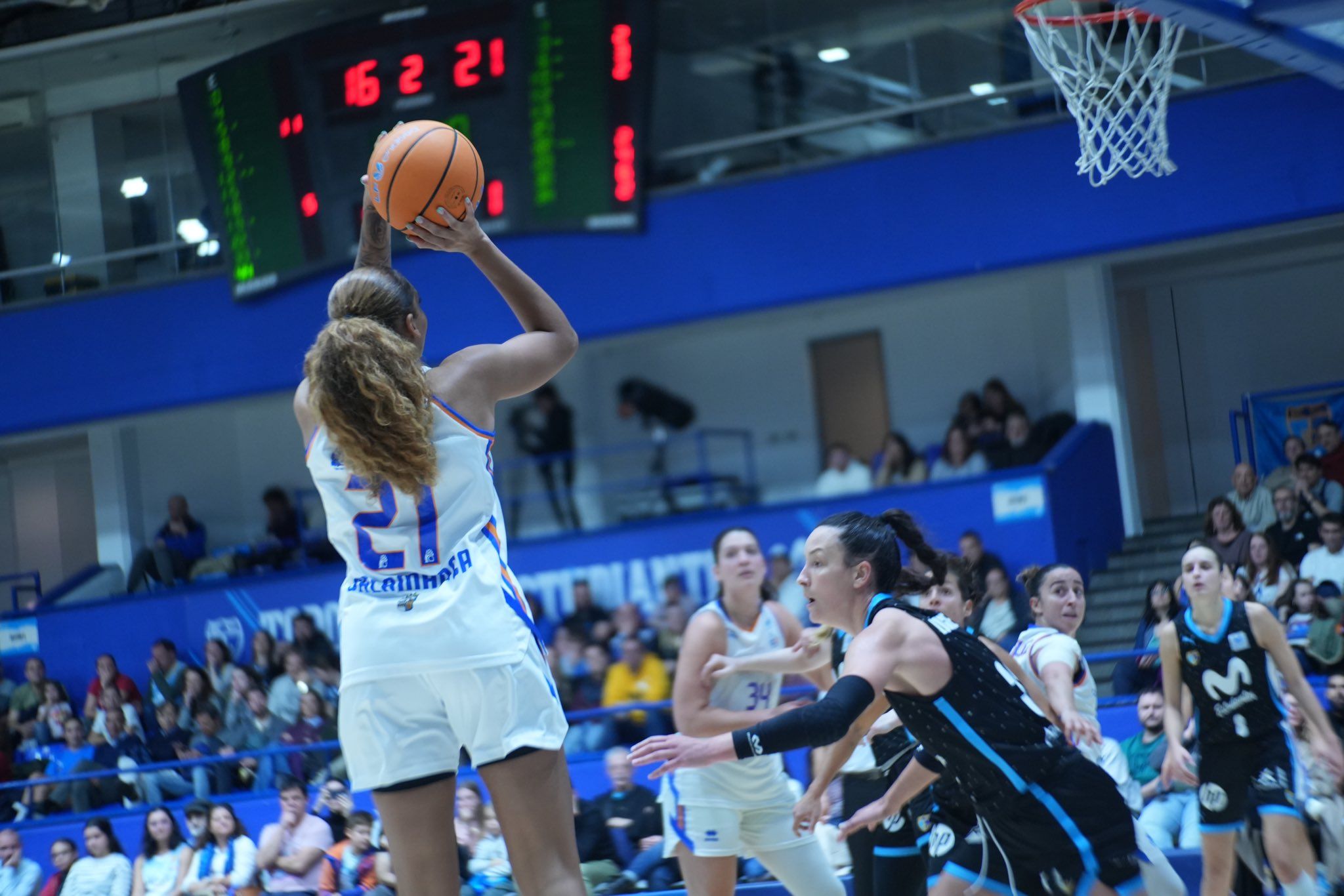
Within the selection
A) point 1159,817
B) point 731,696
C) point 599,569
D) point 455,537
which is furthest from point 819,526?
point 599,569

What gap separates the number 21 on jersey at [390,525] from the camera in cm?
292

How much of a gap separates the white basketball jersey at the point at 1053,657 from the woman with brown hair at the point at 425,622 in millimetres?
2248

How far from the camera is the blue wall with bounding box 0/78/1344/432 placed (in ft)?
36.5

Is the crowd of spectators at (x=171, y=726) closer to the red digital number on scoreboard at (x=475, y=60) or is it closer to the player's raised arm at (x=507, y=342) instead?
the red digital number on scoreboard at (x=475, y=60)

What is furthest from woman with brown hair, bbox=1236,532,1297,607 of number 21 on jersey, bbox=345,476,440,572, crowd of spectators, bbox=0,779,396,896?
number 21 on jersey, bbox=345,476,440,572

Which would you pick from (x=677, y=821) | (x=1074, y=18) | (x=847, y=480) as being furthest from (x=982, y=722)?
(x=847, y=480)

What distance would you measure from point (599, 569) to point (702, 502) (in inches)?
80.2

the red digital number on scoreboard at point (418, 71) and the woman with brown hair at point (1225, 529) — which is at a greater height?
the red digital number on scoreboard at point (418, 71)

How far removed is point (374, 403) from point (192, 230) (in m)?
12.4

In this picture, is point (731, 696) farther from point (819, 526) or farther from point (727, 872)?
point (819, 526)

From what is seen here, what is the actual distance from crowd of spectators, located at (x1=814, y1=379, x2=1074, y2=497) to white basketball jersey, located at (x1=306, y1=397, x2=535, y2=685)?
9107 millimetres

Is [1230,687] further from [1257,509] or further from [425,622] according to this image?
[1257,509]

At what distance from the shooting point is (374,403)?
2.86m

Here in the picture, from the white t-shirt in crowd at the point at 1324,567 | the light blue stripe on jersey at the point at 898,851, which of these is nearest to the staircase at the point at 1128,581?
the white t-shirt in crowd at the point at 1324,567
